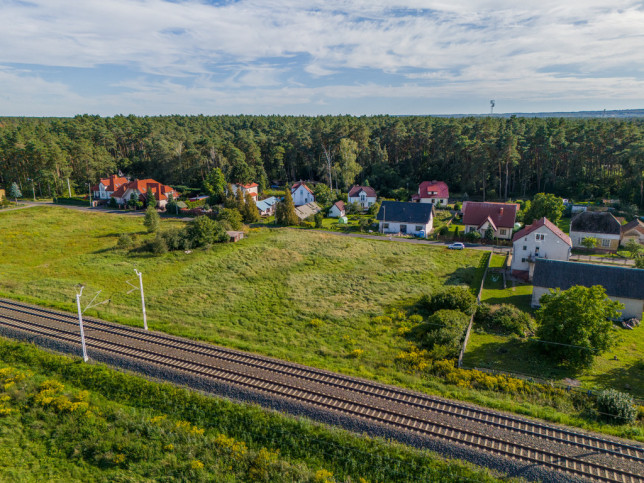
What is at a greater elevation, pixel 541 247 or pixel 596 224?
pixel 596 224

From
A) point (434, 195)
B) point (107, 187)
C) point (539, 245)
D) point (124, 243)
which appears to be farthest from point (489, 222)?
point (107, 187)

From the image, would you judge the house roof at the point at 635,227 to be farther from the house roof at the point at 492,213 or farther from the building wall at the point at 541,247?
the building wall at the point at 541,247

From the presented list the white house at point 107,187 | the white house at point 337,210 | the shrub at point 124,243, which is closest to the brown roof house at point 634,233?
the white house at point 337,210

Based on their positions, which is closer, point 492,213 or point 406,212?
point 492,213

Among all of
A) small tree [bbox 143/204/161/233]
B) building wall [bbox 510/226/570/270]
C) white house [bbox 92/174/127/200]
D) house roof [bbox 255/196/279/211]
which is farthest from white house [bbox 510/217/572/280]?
white house [bbox 92/174/127/200]

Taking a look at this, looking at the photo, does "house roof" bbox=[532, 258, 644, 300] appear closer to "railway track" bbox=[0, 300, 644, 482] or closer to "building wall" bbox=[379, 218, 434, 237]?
"railway track" bbox=[0, 300, 644, 482]

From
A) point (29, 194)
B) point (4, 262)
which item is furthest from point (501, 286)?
point (29, 194)

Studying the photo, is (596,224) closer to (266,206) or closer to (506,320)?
(506,320)
